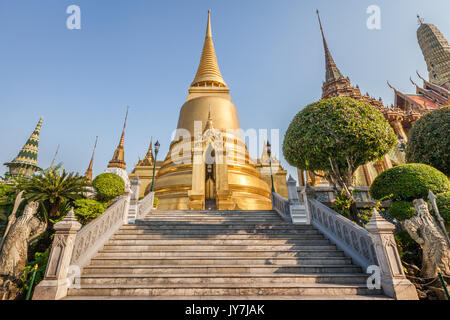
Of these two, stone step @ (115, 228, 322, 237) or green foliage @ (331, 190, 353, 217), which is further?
green foliage @ (331, 190, 353, 217)

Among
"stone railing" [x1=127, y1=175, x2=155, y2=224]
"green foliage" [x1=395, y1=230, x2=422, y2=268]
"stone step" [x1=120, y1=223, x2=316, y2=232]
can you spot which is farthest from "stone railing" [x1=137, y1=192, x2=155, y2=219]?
"green foliage" [x1=395, y1=230, x2=422, y2=268]

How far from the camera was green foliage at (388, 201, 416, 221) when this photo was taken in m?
6.60

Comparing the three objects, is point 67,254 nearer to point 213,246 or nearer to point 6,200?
point 213,246

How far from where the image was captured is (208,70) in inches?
1025

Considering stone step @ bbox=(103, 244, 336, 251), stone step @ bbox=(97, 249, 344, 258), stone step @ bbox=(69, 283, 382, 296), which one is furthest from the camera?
stone step @ bbox=(103, 244, 336, 251)

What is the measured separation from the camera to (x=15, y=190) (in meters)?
8.20

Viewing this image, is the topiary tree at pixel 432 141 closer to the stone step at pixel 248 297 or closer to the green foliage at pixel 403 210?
Answer: the green foliage at pixel 403 210

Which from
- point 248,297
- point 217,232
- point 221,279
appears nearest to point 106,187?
point 217,232

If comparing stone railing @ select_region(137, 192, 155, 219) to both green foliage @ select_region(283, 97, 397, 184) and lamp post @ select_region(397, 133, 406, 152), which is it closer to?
green foliage @ select_region(283, 97, 397, 184)

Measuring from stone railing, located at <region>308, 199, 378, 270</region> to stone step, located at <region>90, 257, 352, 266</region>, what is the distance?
0.37 meters

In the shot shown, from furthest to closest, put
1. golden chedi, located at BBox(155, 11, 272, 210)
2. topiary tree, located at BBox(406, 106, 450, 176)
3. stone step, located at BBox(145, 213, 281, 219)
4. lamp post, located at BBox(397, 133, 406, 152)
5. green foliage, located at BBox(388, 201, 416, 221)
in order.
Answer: lamp post, located at BBox(397, 133, 406, 152) < golden chedi, located at BBox(155, 11, 272, 210) < topiary tree, located at BBox(406, 106, 450, 176) < stone step, located at BBox(145, 213, 281, 219) < green foliage, located at BBox(388, 201, 416, 221)

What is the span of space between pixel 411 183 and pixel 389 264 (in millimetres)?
4182
